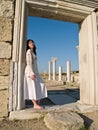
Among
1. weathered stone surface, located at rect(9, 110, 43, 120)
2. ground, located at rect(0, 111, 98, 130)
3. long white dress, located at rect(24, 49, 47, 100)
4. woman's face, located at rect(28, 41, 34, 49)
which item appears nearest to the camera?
ground, located at rect(0, 111, 98, 130)

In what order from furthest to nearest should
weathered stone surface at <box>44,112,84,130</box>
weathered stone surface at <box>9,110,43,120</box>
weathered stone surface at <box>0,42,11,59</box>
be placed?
weathered stone surface at <box>0,42,11,59</box>
weathered stone surface at <box>9,110,43,120</box>
weathered stone surface at <box>44,112,84,130</box>

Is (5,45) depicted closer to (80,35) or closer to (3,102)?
(3,102)

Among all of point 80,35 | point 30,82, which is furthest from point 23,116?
point 80,35

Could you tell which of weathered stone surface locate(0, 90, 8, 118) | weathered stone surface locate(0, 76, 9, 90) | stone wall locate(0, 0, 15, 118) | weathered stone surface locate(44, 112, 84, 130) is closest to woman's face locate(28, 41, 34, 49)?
stone wall locate(0, 0, 15, 118)

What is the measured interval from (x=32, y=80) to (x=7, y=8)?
Answer: 5.84ft

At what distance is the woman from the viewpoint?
4.09 metres

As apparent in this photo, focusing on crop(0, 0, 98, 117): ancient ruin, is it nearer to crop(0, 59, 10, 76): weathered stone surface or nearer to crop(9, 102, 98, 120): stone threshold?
crop(0, 59, 10, 76): weathered stone surface

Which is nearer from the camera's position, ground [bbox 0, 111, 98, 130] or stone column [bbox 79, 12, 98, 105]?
ground [bbox 0, 111, 98, 130]

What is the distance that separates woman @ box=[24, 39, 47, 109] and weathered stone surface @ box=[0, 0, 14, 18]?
0.82 m

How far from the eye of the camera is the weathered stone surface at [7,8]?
12.7 feet

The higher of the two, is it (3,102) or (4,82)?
(4,82)

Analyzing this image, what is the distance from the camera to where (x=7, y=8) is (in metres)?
3.92

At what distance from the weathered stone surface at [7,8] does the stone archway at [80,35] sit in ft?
0.38

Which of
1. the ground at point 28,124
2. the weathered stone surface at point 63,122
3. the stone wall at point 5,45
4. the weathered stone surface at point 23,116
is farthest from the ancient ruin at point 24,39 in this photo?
the weathered stone surface at point 63,122
